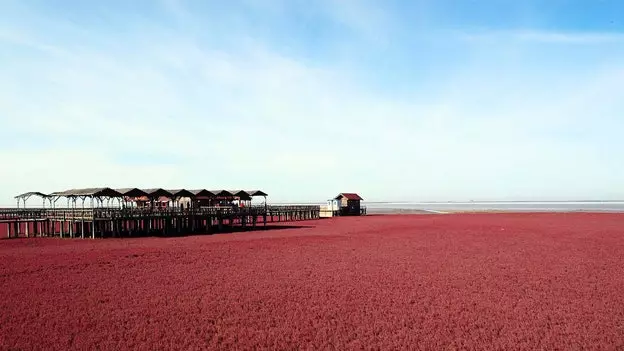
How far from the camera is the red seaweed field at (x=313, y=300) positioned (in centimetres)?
1017

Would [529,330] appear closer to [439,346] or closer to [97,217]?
[439,346]

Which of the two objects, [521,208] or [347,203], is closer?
[347,203]

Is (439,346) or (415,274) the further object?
(415,274)

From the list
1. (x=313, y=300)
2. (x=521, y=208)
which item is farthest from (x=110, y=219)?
(x=521, y=208)

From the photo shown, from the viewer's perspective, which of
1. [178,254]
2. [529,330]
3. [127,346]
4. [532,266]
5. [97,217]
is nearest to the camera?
[127,346]

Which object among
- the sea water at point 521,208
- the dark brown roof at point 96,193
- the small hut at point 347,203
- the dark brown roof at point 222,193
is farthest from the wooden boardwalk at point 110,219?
the sea water at point 521,208

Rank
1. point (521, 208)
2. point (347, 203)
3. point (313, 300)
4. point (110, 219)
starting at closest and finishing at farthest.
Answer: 1. point (313, 300)
2. point (110, 219)
3. point (347, 203)
4. point (521, 208)

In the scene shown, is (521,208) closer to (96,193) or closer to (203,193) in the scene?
(203,193)

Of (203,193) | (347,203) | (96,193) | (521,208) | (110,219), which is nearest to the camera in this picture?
(110,219)

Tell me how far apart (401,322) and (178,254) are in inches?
569

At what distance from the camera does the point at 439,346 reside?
9.80 metres

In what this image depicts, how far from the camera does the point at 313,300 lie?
13.4 metres

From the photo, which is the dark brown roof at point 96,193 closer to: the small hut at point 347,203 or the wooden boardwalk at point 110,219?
the wooden boardwalk at point 110,219

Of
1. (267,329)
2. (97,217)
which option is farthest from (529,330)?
(97,217)
